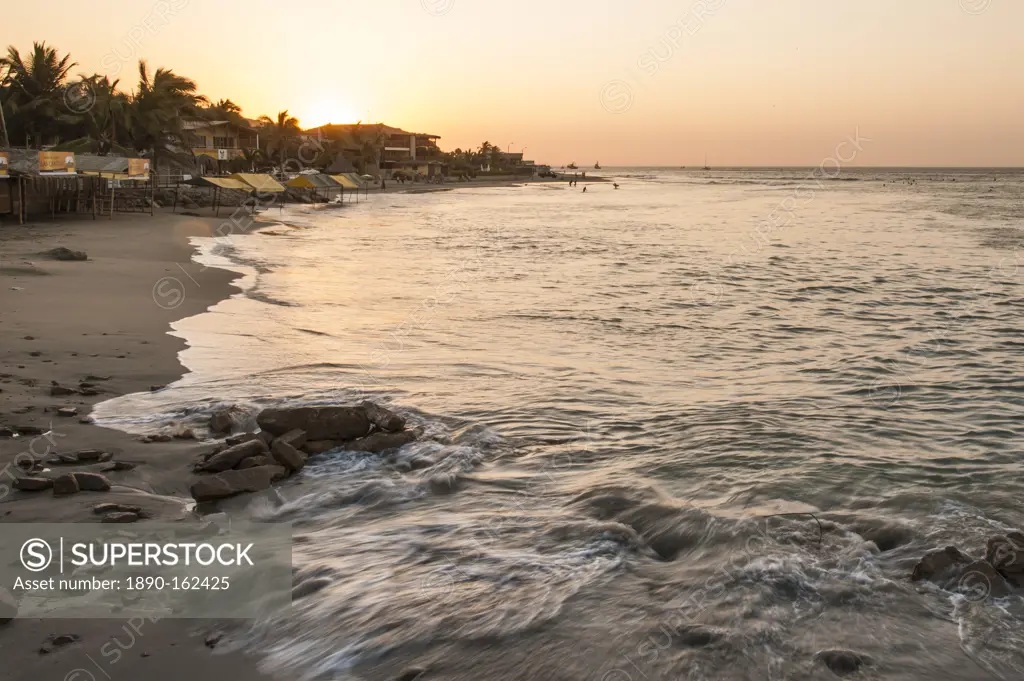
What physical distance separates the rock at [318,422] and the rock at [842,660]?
18.7 ft

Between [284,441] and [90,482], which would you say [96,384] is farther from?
[90,482]

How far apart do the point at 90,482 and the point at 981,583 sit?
7502 mm

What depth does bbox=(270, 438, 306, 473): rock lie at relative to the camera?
859cm

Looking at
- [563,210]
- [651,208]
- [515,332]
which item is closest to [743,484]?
[515,332]

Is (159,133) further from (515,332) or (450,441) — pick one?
(450,441)

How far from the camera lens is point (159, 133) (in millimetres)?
57781

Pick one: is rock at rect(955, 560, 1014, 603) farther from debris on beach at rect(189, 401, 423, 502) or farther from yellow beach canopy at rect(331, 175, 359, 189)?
yellow beach canopy at rect(331, 175, 359, 189)

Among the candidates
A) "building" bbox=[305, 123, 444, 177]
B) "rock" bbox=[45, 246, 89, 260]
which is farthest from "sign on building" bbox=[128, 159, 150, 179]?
"building" bbox=[305, 123, 444, 177]

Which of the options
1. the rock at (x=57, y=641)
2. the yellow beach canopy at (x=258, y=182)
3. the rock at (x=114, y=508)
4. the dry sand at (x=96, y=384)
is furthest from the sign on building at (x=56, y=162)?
the rock at (x=57, y=641)

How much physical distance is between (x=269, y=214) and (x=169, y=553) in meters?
52.3

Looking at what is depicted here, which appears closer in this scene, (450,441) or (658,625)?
(658,625)

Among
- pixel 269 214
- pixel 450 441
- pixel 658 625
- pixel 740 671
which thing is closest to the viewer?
A: pixel 740 671

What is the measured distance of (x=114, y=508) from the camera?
703 cm

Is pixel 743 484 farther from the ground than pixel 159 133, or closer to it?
closer to it
